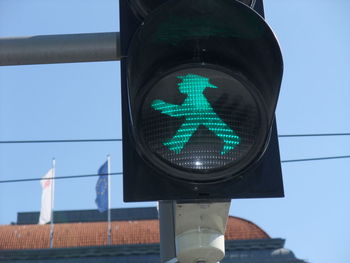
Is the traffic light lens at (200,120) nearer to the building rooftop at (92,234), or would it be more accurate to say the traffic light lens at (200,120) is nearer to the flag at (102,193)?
the building rooftop at (92,234)

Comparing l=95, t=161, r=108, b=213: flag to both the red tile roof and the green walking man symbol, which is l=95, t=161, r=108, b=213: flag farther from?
the green walking man symbol

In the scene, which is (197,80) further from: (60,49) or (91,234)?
(91,234)

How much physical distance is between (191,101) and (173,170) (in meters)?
0.25

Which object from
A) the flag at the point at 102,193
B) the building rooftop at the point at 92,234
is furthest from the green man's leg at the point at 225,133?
the flag at the point at 102,193

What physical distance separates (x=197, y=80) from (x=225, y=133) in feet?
0.68

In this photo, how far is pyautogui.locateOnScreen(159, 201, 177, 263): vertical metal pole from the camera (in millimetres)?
2646

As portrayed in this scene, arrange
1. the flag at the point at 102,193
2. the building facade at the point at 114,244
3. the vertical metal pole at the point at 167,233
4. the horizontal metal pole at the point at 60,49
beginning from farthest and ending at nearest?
the flag at the point at 102,193 → the building facade at the point at 114,244 → the horizontal metal pole at the point at 60,49 → the vertical metal pole at the point at 167,233

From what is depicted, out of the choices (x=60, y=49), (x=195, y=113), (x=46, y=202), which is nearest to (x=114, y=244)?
(x=46, y=202)

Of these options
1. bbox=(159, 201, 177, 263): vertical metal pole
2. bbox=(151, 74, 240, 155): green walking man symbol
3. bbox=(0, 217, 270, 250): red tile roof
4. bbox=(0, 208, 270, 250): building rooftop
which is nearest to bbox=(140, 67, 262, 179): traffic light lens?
bbox=(151, 74, 240, 155): green walking man symbol

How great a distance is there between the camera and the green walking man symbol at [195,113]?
226 centimetres

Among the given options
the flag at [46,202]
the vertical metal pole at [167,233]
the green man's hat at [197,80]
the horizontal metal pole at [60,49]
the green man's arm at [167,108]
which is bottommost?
the vertical metal pole at [167,233]

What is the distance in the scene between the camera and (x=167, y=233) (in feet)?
8.82

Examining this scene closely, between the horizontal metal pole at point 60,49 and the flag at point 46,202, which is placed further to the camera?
the flag at point 46,202

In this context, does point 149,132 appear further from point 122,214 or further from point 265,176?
point 122,214
